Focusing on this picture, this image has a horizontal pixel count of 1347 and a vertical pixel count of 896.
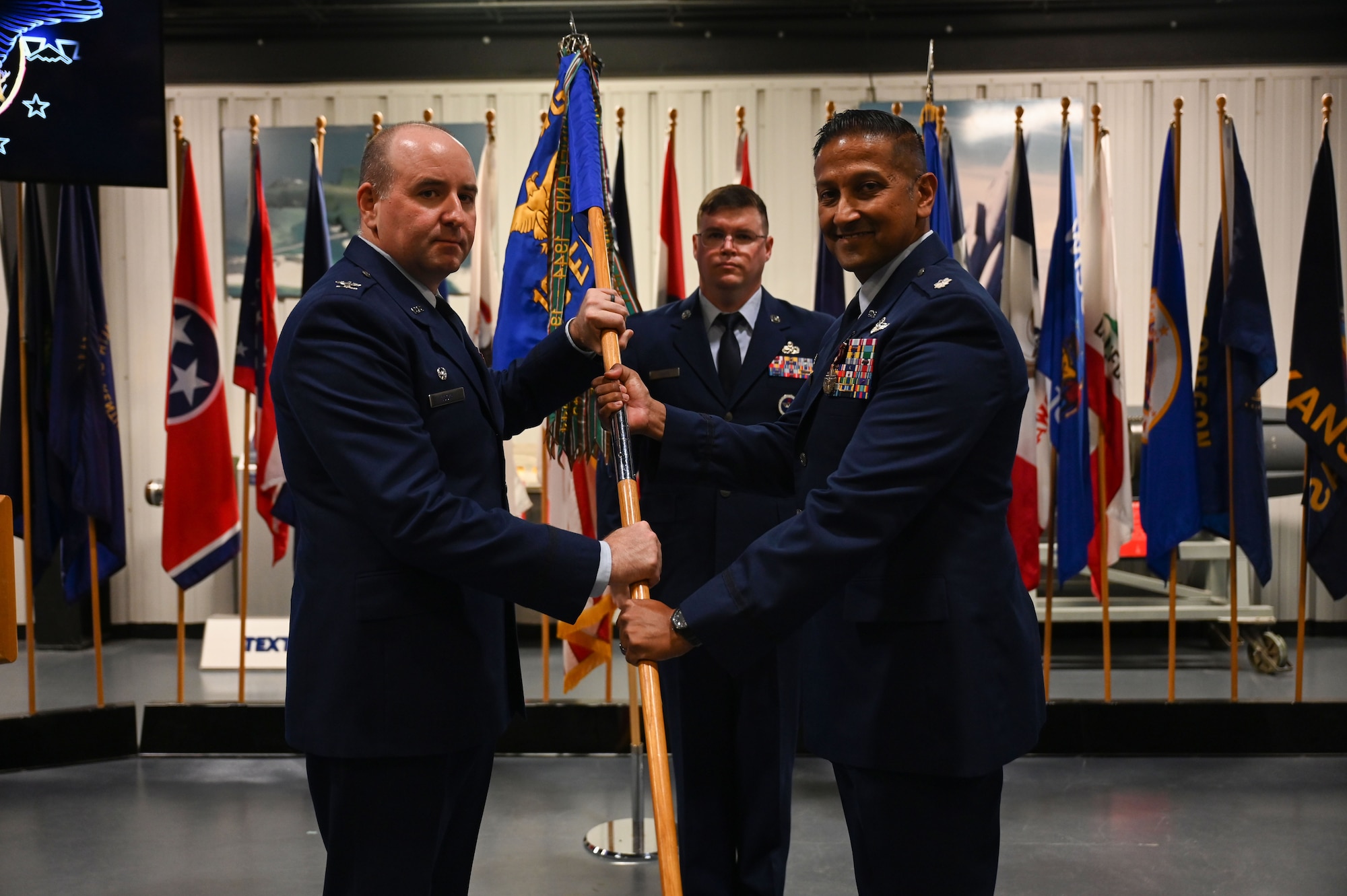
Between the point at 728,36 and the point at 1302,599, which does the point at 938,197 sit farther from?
the point at 728,36

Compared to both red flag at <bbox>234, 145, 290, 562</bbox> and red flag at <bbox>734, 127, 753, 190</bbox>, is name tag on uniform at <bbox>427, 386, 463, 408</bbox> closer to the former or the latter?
red flag at <bbox>234, 145, 290, 562</bbox>

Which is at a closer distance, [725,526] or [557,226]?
[557,226]

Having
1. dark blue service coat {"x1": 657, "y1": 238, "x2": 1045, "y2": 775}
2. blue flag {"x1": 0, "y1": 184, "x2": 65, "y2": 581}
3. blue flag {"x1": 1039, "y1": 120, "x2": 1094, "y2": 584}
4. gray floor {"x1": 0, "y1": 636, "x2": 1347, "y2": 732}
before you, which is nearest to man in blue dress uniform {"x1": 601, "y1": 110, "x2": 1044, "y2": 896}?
dark blue service coat {"x1": 657, "y1": 238, "x2": 1045, "y2": 775}

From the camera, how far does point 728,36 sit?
6770 mm

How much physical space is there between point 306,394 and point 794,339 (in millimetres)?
1782

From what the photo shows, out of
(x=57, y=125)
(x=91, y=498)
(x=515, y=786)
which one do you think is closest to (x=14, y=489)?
(x=91, y=498)

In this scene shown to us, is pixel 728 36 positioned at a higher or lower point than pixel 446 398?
higher

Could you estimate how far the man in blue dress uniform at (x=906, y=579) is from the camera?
5.86ft

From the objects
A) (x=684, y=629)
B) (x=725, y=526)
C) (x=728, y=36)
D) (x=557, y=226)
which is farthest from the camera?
(x=728, y=36)

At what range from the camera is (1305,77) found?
21.8 ft

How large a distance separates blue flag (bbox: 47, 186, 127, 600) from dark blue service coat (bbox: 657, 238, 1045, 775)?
343 centimetres

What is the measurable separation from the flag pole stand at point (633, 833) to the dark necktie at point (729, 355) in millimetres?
904

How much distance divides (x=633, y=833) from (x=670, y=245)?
7.66 feet

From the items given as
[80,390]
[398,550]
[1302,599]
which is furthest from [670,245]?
[398,550]
